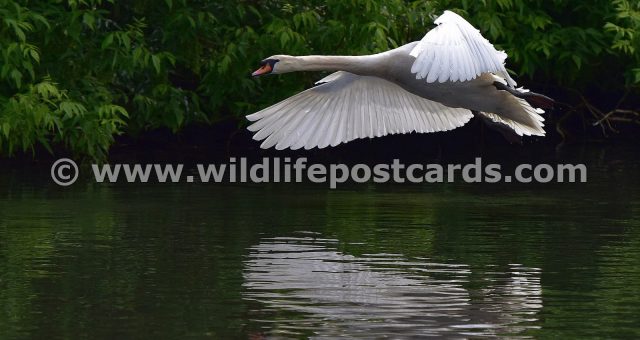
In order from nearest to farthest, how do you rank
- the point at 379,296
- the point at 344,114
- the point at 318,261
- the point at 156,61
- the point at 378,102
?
the point at 379,296 < the point at 318,261 < the point at 344,114 < the point at 378,102 < the point at 156,61

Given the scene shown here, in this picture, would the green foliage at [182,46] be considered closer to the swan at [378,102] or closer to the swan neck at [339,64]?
the swan at [378,102]

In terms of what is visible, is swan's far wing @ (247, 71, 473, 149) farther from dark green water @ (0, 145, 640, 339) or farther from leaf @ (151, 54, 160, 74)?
leaf @ (151, 54, 160, 74)

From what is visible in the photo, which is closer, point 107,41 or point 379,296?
point 379,296

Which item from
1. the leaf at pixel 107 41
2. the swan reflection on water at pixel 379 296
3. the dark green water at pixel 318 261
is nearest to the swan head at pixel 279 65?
the dark green water at pixel 318 261

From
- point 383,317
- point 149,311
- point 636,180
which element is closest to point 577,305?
point 383,317

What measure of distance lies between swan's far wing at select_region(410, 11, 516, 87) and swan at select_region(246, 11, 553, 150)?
0.69 feet

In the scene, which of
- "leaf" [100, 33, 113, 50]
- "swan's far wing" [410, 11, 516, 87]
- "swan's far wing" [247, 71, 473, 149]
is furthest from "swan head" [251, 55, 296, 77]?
"leaf" [100, 33, 113, 50]

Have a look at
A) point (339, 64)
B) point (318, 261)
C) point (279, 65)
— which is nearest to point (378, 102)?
point (339, 64)

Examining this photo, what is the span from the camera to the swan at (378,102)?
1438 cm

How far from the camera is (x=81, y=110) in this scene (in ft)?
66.1

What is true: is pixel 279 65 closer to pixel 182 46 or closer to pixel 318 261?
pixel 318 261

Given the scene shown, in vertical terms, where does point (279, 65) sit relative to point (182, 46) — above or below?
below

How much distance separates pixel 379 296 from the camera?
33.6 feet

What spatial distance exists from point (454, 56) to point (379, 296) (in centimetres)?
303
